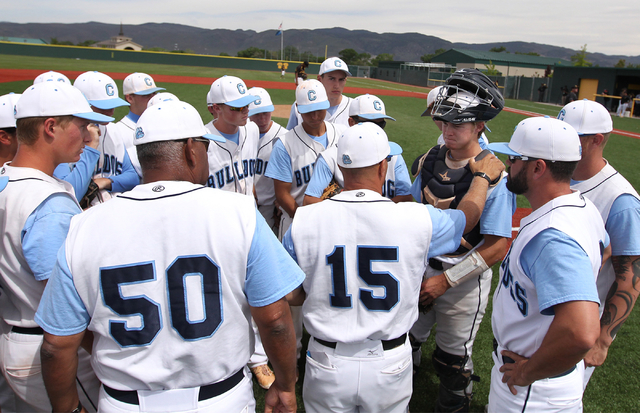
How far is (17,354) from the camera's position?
2.10 meters

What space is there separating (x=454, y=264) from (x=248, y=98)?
2401mm

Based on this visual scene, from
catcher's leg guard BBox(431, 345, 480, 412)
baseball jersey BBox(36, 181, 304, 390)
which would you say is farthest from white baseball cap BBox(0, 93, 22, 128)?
catcher's leg guard BBox(431, 345, 480, 412)

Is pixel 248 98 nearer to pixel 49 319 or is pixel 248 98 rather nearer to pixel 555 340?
pixel 49 319

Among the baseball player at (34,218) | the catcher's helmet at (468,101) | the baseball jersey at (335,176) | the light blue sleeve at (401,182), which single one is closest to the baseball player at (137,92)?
the baseball jersey at (335,176)

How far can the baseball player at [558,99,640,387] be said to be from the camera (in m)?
2.43

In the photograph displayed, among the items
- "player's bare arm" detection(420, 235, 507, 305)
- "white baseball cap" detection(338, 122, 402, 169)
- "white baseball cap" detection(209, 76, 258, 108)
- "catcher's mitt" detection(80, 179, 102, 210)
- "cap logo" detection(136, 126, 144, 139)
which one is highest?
"white baseball cap" detection(209, 76, 258, 108)

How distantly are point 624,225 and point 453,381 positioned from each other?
154 centimetres

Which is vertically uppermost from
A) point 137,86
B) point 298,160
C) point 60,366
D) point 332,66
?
point 332,66

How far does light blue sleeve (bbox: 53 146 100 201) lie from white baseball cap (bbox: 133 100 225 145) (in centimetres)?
164

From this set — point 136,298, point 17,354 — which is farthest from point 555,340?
point 17,354

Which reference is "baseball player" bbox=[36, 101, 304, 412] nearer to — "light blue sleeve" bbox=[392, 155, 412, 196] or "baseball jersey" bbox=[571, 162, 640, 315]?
"light blue sleeve" bbox=[392, 155, 412, 196]

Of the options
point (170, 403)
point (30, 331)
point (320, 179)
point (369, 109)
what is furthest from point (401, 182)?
point (30, 331)

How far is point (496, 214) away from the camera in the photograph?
2697mm

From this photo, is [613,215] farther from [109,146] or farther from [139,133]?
[109,146]
